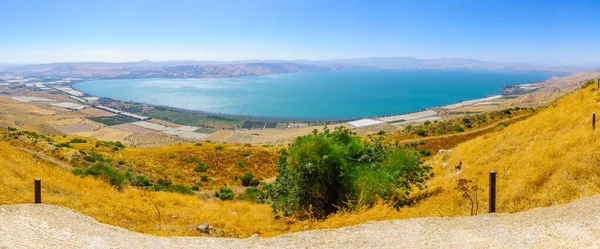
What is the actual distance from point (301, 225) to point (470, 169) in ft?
24.7

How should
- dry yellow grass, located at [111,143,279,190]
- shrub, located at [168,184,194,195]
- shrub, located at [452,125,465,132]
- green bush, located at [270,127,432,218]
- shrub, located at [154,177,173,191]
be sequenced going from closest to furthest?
green bush, located at [270,127,432,218]
shrub, located at [168,184,194,195]
shrub, located at [154,177,173,191]
dry yellow grass, located at [111,143,279,190]
shrub, located at [452,125,465,132]

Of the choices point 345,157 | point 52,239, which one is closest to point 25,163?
point 52,239

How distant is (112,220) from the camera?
30.9 ft

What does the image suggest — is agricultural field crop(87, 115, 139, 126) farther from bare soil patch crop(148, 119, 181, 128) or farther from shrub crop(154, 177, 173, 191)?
Result: shrub crop(154, 177, 173, 191)

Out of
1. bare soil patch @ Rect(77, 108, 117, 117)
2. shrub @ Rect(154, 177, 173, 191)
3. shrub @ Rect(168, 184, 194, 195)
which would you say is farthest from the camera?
bare soil patch @ Rect(77, 108, 117, 117)

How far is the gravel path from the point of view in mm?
6445

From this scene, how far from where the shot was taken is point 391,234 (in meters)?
7.37

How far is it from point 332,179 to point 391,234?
12.2 feet

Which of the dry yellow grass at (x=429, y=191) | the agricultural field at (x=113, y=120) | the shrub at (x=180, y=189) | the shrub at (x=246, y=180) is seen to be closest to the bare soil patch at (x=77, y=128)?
the agricultural field at (x=113, y=120)

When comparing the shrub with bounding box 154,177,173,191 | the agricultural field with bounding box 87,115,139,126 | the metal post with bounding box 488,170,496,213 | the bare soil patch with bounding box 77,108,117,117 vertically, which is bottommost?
the agricultural field with bounding box 87,115,139,126

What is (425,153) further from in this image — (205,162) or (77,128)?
(77,128)

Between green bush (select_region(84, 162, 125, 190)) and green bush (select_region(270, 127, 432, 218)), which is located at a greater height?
green bush (select_region(270, 127, 432, 218))

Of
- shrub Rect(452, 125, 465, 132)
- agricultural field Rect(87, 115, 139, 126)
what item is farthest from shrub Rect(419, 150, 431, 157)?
agricultural field Rect(87, 115, 139, 126)

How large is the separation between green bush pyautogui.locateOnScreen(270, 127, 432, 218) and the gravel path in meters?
2.49
